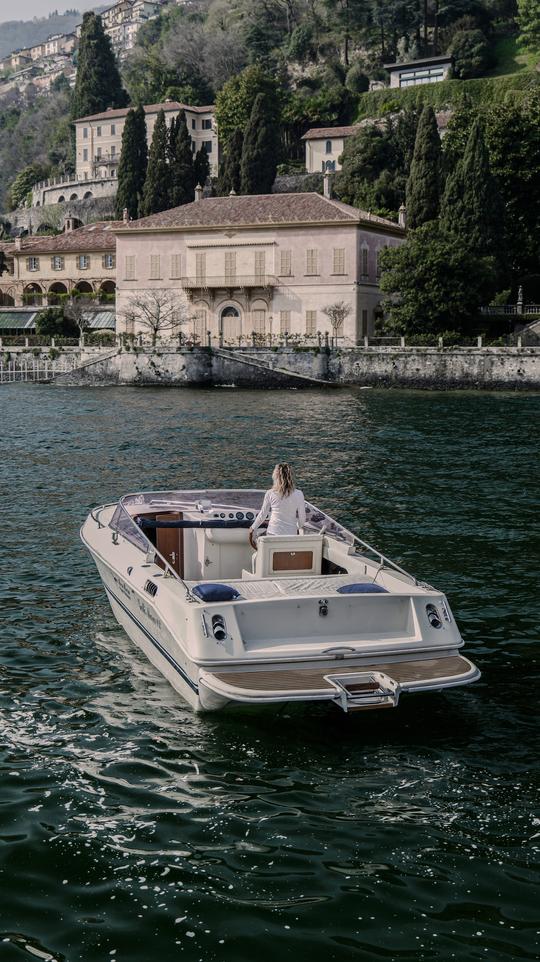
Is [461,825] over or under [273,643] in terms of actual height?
under

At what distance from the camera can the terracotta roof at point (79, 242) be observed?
92.2 m

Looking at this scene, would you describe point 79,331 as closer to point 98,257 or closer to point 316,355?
point 98,257

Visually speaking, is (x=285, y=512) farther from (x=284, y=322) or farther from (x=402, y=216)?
(x=402, y=216)

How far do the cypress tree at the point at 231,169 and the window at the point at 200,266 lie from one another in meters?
15.3

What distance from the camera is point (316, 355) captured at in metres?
66.6

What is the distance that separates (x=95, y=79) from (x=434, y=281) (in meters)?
93.9

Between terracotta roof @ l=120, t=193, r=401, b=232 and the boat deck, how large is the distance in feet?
206

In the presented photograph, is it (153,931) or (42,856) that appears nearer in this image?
(153,931)

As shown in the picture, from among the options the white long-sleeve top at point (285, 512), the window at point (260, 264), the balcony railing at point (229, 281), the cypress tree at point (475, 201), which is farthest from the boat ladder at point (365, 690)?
the window at point (260, 264)

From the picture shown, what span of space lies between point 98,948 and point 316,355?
61025 millimetres

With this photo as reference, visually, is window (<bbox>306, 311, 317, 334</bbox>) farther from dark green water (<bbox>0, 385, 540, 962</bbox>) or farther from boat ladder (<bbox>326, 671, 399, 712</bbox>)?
boat ladder (<bbox>326, 671, 399, 712</bbox>)

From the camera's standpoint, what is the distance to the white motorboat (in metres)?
9.73

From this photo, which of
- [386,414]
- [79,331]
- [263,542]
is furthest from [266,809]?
[79,331]

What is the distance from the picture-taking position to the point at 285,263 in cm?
7312
